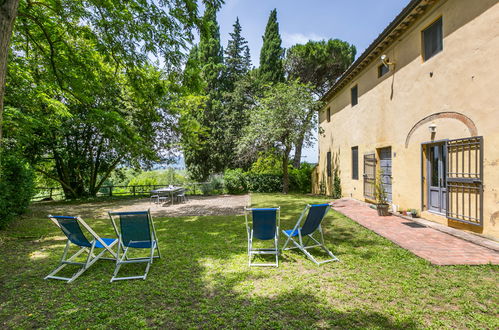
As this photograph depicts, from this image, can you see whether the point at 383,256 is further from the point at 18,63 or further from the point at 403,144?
the point at 18,63

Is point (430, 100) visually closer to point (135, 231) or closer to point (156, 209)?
point (135, 231)

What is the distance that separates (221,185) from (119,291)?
15.2 meters

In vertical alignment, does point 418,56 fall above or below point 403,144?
above

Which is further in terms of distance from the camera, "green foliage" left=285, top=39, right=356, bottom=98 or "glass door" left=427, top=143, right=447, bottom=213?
"green foliage" left=285, top=39, right=356, bottom=98

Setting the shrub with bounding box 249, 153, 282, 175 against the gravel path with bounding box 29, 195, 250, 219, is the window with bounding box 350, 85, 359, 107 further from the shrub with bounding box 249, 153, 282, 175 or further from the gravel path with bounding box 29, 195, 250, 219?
the shrub with bounding box 249, 153, 282, 175

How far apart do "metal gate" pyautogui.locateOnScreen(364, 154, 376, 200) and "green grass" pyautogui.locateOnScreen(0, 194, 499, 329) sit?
5428mm

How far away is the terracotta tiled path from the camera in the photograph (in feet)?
13.9

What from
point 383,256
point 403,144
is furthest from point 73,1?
point 403,144

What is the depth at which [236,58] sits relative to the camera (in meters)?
23.7

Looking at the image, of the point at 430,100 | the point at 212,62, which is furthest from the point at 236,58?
the point at 430,100

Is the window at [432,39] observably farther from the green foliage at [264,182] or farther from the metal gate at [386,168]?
the green foliage at [264,182]

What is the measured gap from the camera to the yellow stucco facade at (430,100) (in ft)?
16.8

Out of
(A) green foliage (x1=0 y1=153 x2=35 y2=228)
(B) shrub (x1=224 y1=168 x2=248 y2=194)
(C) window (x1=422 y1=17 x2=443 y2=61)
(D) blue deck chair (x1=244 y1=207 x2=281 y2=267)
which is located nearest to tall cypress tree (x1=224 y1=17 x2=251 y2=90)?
(B) shrub (x1=224 y1=168 x2=248 y2=194)

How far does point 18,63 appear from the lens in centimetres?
780
